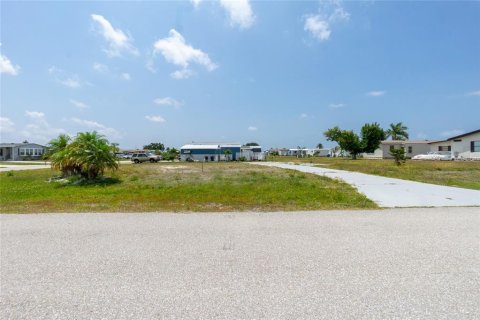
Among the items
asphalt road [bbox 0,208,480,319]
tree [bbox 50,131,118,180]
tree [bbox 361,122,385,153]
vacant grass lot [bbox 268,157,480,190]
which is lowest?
asphalt road [bbox 0,208,480,319]

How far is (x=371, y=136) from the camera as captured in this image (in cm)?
6028

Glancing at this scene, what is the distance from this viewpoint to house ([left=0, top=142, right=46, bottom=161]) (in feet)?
179

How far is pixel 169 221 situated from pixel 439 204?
24.7 feet

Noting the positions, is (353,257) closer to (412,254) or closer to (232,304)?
(412,254)

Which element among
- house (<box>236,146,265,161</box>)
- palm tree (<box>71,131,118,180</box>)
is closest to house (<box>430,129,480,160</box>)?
house (<box>236,146,265,161</box>)

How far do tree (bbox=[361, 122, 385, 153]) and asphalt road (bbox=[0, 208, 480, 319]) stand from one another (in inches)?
2393

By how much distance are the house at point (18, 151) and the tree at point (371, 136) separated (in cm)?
7376

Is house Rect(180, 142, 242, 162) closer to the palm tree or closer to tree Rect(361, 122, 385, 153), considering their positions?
tree Rect(361, 122, 385, 153)

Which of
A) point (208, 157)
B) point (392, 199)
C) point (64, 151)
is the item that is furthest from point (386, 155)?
point (64, 151)

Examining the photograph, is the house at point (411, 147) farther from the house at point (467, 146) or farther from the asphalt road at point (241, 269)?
the asphalt road at point (241, 269)

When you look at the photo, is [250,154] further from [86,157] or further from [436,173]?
[86,157]

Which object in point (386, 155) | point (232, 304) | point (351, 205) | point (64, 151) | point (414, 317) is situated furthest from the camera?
point (386, 155)

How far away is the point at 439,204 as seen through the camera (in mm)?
Result: 7324

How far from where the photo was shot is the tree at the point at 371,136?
6016 centimetres
